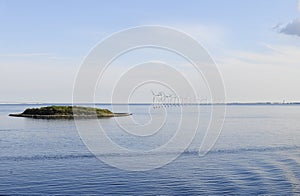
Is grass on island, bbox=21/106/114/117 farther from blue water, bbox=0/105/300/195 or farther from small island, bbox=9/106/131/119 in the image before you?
blue water, bbox=0/105/300/195

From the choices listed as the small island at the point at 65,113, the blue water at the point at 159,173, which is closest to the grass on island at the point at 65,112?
the small island at the point at 65,113

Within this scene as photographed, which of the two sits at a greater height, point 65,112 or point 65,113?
point 65,112

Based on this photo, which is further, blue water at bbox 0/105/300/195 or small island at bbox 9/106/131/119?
small island at bbox 9/106/131/119

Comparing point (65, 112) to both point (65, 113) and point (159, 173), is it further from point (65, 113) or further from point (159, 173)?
point (159, 173)

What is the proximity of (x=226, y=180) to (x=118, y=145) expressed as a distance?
91.8ft

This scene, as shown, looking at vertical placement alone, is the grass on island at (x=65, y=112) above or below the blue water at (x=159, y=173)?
above

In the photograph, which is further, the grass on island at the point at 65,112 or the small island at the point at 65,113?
the grass on island at the point at 65,112

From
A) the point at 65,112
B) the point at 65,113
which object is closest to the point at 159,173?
the point at 65,113

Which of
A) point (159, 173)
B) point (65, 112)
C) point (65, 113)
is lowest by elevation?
point (159, 173)

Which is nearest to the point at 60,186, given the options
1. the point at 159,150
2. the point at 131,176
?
the point at 131,176

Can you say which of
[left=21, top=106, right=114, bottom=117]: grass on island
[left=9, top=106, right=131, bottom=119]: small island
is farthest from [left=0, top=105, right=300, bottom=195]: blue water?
[left=21, top=106, right=114, bottom=117]: grass on island

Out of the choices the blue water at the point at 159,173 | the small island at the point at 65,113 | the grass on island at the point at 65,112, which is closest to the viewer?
the blue water at the point at 159,173

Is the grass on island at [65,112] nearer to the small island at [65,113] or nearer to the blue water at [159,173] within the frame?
the small island at [65,113]

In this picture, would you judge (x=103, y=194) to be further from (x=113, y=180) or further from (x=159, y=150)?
(x=159, y=150)
